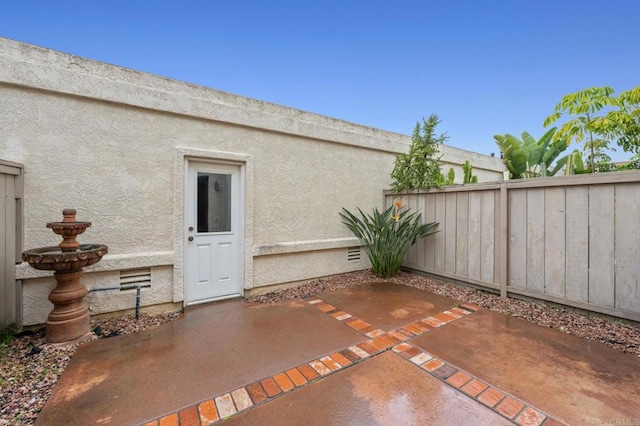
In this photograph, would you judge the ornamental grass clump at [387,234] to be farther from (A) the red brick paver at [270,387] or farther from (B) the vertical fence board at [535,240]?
(A) the red brick paver at [270,387]

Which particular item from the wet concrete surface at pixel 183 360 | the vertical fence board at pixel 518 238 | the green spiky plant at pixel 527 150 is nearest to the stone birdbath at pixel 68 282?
the wet concrete surface at pixel 183 360

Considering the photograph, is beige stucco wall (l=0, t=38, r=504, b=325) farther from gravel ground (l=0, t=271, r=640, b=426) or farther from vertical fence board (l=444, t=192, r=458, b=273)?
vertical fence board (l=444, t=192, r=458, b=273)

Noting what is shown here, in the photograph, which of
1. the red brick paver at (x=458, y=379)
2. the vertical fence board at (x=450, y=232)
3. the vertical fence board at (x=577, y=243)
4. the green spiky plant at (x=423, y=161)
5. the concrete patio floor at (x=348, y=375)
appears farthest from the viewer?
the green spiky plant at (x=423, y=161)

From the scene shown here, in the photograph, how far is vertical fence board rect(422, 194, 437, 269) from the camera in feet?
17.4

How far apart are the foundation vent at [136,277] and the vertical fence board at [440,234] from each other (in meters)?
5.07

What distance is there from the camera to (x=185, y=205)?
3.91 metres

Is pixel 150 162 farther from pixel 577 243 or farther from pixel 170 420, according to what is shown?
pixel 577 243

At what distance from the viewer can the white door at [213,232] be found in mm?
4016

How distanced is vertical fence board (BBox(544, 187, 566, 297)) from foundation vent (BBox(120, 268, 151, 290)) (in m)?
5.78

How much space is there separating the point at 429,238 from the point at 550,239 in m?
1.97

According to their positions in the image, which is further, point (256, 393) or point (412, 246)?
point (412, 246)

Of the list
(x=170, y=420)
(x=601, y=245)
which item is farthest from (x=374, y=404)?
(x=601, y=245)

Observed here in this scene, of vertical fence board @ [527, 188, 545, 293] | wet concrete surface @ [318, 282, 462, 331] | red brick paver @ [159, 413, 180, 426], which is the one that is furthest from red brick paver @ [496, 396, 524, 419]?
vertical fence board @ [527, 188, 545, 293]

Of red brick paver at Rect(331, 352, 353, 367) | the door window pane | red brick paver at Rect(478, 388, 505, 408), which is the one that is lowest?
red brick paver at Rect(331, 352, 353, 367)
